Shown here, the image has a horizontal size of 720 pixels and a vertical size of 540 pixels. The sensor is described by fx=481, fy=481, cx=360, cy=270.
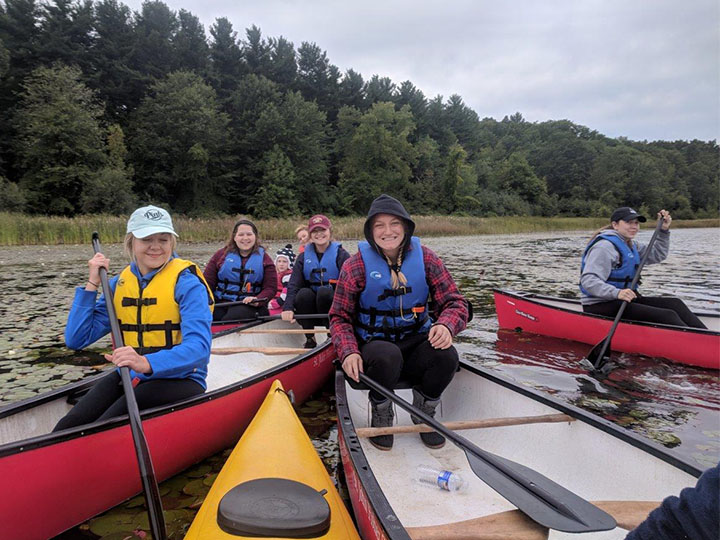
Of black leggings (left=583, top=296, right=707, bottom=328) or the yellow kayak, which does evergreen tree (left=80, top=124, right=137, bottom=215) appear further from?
the yellow kayak

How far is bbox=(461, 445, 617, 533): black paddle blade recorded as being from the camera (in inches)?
59.7

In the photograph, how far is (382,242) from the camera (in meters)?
2.75

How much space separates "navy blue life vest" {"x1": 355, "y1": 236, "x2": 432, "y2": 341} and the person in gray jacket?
249 cm

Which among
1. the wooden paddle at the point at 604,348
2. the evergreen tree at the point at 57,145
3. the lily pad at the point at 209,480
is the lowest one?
the lily pad at the point at 209,480

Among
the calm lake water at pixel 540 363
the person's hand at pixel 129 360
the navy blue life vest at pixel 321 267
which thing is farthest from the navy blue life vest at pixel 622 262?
the person's hand at pixel 129 360

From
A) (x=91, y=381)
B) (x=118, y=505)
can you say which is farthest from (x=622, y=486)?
(x=91, y=381)

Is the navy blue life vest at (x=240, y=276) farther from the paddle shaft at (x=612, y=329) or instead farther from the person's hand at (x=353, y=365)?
the paddle shaft at (x=612, y=329)

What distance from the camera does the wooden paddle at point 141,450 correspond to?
6.12ft

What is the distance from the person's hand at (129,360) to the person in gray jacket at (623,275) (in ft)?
12.8

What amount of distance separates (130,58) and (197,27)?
347 inches

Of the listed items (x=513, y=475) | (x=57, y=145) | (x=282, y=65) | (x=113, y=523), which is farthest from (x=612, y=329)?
(x=282, y=65)

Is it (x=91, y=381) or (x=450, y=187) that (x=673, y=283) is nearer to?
Result: (x=91, y=381)

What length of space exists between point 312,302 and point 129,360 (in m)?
2.96

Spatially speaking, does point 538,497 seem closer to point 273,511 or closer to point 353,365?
point 273,511
